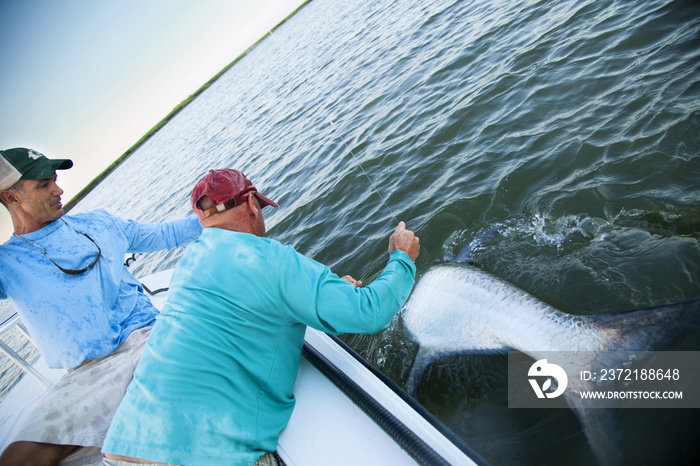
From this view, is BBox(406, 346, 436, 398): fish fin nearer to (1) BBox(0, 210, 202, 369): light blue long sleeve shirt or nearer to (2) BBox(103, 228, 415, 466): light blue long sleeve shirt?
(2) BBox(103, 228, 415, 466): light blue long sleeve shirt

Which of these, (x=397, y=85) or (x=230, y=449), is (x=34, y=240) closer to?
(x=230, y=449)

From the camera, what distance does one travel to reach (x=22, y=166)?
8.67ft

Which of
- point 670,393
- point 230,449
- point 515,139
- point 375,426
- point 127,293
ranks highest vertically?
point 127,293

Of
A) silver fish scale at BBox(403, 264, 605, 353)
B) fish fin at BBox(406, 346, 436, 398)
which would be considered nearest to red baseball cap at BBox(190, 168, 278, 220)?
silver fish scale at BBox(403, 264, 605, 353)

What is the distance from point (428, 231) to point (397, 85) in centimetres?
570

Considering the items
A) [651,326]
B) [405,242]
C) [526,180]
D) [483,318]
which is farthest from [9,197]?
[526,180]

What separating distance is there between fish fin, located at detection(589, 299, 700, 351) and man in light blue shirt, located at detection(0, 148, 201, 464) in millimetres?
3199

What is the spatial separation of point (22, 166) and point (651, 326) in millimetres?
4168

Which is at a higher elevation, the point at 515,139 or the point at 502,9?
the point at 502,9

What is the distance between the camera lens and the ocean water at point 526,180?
2789 millimetres

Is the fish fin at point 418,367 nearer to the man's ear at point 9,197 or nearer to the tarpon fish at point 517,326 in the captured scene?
the tarpon fish at point 517,326

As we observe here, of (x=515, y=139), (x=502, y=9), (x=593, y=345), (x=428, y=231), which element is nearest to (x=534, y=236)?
(x=428, y=231)

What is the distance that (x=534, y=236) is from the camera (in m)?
3.73

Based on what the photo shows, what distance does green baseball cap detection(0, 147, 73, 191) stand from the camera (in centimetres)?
257
